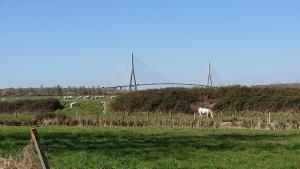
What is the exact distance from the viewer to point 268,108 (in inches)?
3250

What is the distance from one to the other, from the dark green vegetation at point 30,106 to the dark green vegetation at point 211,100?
9134mm

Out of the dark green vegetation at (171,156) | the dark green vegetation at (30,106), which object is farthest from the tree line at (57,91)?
the dark green vegetation at (171,156)

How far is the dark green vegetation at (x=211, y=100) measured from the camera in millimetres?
83375

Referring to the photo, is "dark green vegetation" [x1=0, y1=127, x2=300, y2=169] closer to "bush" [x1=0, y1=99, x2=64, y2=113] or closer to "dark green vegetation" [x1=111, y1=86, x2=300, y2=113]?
"dark green vegetation" [x1=111, y1=86, x2=300, y2=113]

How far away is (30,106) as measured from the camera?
8794cm

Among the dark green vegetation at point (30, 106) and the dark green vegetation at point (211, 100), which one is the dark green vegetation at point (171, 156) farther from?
the dark green vegetation at point (30, 106)

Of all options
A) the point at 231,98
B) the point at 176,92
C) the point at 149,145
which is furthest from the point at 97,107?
the point at 149,145

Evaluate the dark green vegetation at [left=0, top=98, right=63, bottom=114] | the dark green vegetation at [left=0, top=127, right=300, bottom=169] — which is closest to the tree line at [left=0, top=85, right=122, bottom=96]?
the dark green vegetation at [left=0, top=98, right=63, bottom=114]

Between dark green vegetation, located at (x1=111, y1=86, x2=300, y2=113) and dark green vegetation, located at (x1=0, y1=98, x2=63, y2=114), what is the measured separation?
913 cm

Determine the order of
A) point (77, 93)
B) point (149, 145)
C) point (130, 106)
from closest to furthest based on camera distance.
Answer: point (149, 145) → point (130, 106) → point (77, 93)

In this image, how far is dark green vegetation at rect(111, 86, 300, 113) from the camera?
83375mm

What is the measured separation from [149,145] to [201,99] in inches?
2431

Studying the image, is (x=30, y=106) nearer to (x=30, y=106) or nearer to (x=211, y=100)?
(x=30, y=106)

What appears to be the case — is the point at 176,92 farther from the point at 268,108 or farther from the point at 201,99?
the point at 268,108
